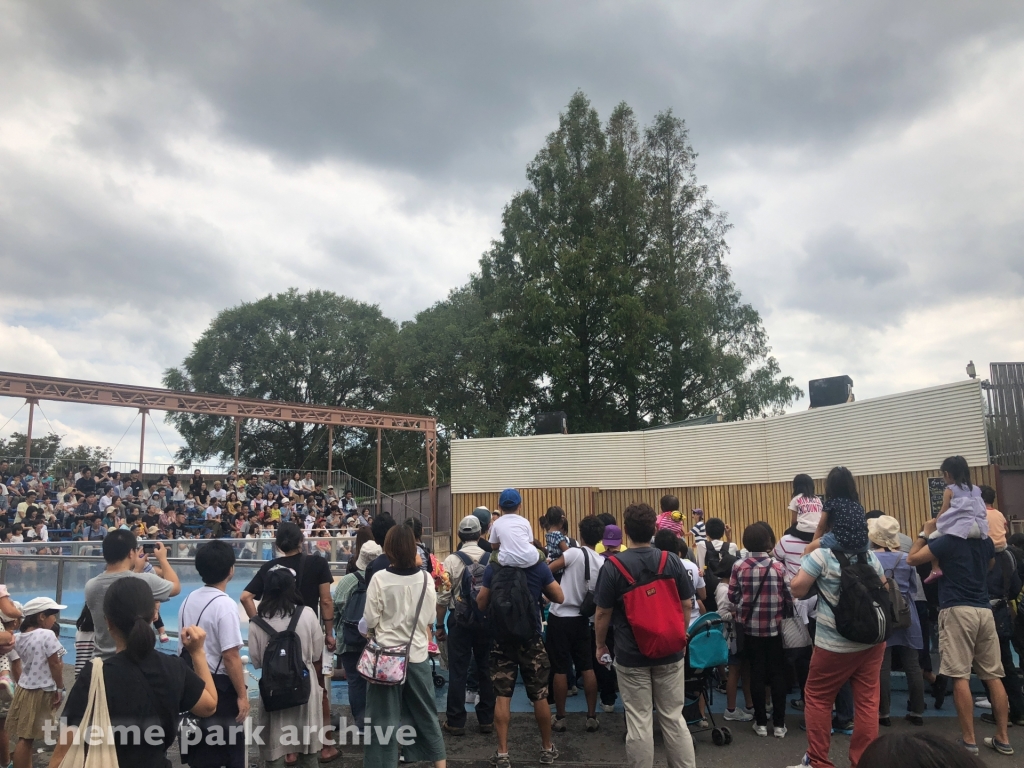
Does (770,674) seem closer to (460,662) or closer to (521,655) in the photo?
(521,655)

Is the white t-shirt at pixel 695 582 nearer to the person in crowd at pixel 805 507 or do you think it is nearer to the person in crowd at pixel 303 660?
the person in crowd at pixel 805 507

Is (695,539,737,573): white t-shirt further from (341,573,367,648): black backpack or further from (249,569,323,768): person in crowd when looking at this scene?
(249,569,323,768): person in crowd

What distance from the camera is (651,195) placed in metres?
31.8

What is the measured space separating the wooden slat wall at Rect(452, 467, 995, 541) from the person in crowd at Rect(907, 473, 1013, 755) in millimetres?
7933

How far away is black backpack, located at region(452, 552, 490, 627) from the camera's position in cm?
595

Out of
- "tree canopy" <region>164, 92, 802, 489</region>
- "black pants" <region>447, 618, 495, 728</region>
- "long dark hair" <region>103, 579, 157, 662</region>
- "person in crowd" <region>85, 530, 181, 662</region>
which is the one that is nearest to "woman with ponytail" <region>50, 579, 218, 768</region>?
"long dark hair" <region>103, 579, 157, 662</region>

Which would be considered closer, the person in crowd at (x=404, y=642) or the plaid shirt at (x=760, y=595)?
the person in crowd at (x=404, y=642)

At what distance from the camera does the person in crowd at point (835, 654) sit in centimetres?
438

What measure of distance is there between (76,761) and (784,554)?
16.6 ft

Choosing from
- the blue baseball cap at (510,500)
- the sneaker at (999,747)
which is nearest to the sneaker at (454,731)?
the blue baseball cap at (510,500)

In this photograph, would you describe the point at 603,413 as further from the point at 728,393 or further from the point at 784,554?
Result: the point at 784,554

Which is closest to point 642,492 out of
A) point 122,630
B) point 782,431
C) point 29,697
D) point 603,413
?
point 782,431

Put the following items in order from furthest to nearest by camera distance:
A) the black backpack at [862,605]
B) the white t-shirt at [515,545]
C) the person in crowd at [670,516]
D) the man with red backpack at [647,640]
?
1. the person in crowd at [670,516]
2. the white t-shirt at [515,545]
3. the man with red backpack at [647,640]
4. the black backpack at [862,605]

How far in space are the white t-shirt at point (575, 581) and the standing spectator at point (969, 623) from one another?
2554 millimetres
